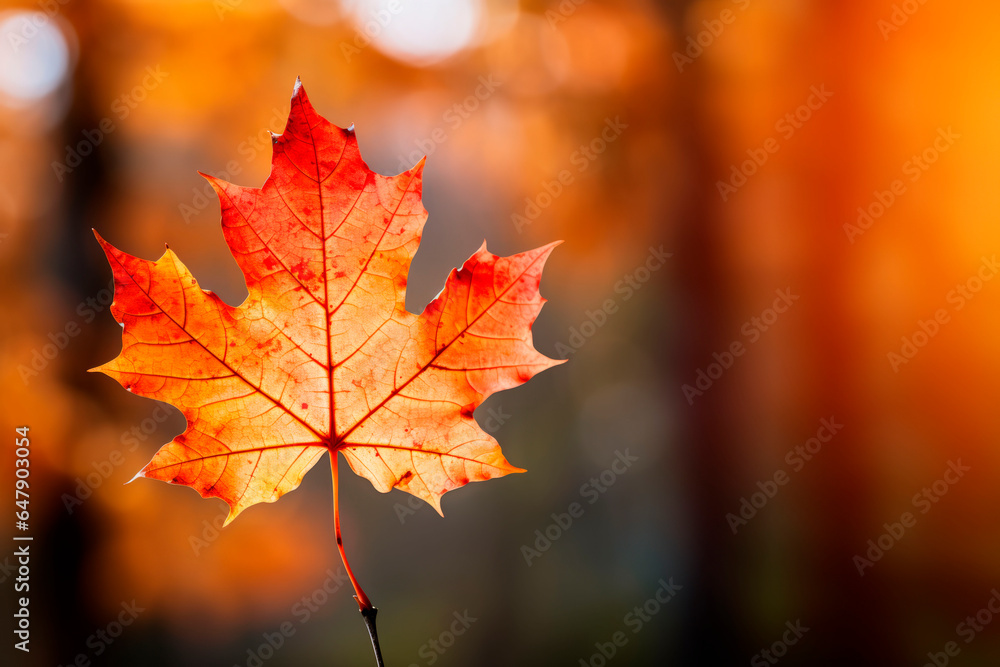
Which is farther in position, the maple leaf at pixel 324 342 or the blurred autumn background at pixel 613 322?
the blurred autumn background at pixel 613 322

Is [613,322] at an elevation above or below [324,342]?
above

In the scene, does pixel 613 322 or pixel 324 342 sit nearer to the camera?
pixel 324 342

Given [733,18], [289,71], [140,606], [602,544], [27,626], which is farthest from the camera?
[602,544]

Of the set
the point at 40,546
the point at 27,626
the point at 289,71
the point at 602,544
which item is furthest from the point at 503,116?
the point at 27,626

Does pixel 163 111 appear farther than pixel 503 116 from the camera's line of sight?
No

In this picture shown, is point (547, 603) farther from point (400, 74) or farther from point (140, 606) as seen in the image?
point (400, 74)
